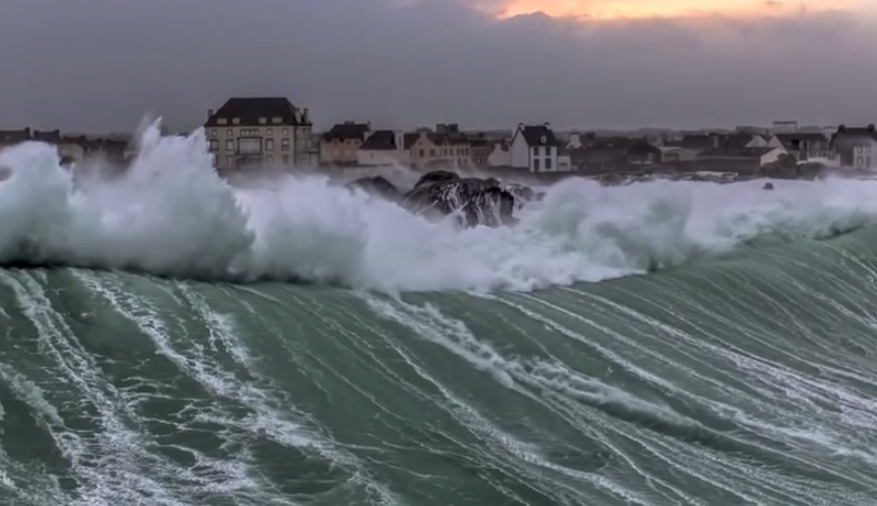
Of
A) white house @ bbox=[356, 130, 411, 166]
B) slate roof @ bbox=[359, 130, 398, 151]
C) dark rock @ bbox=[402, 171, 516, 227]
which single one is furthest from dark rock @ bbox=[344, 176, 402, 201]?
slate roof @ bbox=[359, 130, 398, 151]

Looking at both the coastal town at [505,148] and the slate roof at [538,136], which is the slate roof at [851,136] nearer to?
the coastal town at [505,148]

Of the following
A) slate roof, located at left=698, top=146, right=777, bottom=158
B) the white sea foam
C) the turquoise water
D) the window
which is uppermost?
the window

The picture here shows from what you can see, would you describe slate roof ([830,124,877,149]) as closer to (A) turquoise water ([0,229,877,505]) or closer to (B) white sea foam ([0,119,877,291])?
(B) white sea foam ([0,119,877,291])

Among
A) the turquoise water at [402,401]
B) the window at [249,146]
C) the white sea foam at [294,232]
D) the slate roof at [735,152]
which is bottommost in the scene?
the turquoise water at [402,401]

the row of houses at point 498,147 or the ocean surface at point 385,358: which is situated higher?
the row of houses at point 498,147

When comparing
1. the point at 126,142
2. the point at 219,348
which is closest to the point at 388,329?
the point at 219,348

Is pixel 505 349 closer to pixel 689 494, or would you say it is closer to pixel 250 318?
pixel 250 318

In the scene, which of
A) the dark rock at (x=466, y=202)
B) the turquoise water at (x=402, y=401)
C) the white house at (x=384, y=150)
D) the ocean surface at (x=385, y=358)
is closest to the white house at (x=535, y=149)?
the white house at (x=384, y=150)
